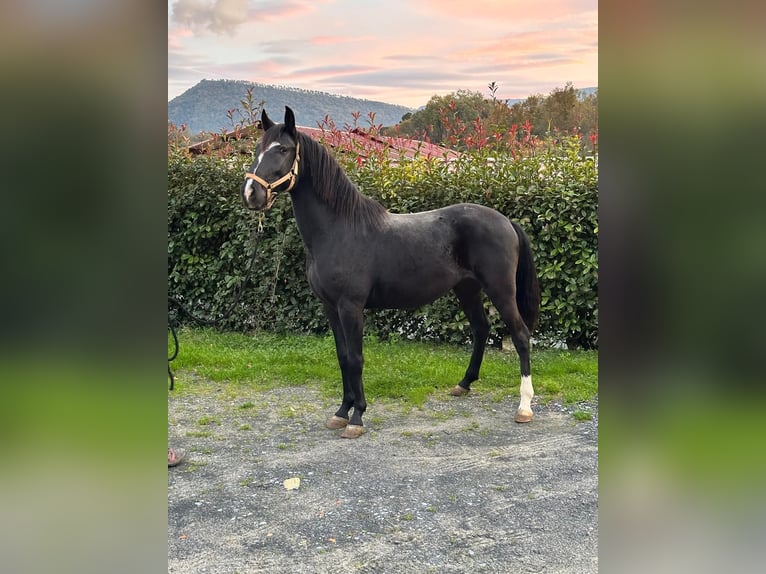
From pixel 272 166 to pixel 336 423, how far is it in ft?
5.94

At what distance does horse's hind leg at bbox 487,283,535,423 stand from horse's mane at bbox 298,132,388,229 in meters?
1.04

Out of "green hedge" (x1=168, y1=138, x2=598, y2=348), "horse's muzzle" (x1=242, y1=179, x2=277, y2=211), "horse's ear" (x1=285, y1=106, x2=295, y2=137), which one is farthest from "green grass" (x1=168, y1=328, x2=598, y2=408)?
"horse's ear" (x1=285, y1=106, x2=295, y2=137)

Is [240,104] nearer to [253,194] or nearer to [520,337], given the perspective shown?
[253,194]

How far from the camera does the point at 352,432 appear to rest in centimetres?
379

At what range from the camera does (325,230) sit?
3818 mm

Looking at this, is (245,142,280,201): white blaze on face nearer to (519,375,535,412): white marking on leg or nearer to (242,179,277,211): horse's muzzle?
(242,179,277,211): horse's muzzle

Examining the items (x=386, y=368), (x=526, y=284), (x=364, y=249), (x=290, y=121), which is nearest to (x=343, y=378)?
(x=364, y=249)

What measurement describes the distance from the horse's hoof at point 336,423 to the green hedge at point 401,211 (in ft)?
7.46

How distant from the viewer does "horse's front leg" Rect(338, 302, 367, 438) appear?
3791 millimetres

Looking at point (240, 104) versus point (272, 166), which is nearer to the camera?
point (272, 166)

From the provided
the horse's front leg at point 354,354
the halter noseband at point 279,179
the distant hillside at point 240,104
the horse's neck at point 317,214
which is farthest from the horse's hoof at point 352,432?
the distant hillside at point 240,104

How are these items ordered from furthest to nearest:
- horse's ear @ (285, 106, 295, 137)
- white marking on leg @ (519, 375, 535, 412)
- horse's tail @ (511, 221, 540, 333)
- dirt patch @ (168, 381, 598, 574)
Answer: horse's tail @ (511, 221, 540, 333)
white marking on leg @ (519, 375, 535, 412)
horse's ear @ (285, 106, 295, 137)
dirt patch @ (168, 381, 598, 574)
